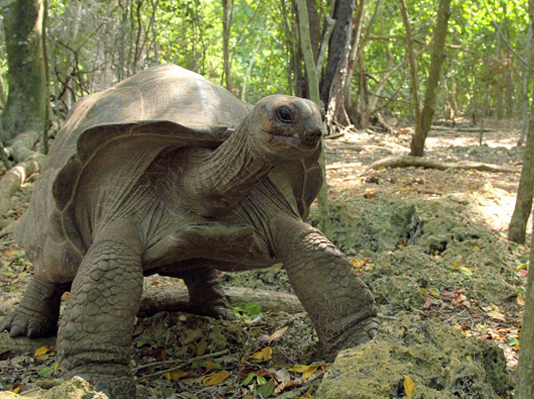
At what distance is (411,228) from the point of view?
440cm

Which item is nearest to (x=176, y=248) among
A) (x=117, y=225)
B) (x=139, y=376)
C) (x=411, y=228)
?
(x=117, y=225)

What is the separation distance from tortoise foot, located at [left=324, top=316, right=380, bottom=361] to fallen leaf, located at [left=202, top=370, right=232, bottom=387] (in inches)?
18.1

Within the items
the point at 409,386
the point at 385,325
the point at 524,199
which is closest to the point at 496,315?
the point at 385,325

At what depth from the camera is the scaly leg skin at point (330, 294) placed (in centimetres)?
232

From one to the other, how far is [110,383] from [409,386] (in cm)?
108

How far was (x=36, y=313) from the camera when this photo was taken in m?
3.13

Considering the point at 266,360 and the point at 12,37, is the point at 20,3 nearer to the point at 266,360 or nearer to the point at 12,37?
the point at 12,37

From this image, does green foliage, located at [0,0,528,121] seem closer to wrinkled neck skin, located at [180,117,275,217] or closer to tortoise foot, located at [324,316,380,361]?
wrinkled neck skin, located at [180,117,275,217]

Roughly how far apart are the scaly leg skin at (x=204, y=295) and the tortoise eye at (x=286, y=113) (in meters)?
Result: 1.63

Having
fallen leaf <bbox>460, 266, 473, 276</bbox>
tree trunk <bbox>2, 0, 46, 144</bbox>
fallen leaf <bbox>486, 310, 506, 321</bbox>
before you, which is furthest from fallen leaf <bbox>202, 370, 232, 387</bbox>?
tree trunk <bbox>2, 0, 46, 144</bbox>

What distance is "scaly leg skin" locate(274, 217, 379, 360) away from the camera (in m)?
2.32

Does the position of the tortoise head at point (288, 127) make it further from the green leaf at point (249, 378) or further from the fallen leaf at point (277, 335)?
the fallen leaf at point (277, 335)

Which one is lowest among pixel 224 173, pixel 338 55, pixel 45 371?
pixel 45 371

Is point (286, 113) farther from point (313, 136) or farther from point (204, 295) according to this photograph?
point (204, 295)
